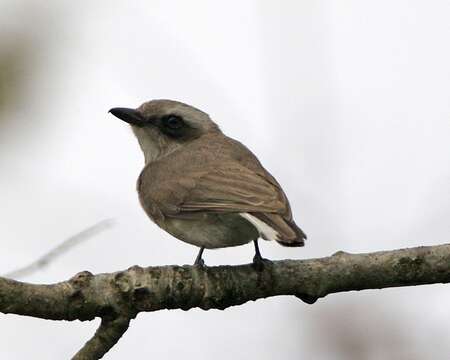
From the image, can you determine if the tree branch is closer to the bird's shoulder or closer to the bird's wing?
the bird's wing

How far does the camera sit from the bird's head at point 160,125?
737cm

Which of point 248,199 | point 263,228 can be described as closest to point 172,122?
point 248,199

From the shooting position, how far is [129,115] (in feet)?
24.1

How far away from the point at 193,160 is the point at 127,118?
0.94 meters

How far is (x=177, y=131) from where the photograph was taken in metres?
7.45

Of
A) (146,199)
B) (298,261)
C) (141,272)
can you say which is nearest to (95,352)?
(141,272)

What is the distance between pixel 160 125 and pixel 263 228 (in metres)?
2.76

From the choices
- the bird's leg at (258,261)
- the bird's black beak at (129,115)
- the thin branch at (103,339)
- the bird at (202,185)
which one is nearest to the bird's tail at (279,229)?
the bird at (202,185)

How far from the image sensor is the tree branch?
4016mm

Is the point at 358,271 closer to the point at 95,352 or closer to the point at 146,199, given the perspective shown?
the point at 95,352

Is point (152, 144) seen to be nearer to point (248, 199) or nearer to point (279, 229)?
point (248, 199)

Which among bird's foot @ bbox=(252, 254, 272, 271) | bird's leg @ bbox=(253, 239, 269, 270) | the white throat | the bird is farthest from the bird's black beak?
bird's foot @ bbox=(252, 254, 272, 271)

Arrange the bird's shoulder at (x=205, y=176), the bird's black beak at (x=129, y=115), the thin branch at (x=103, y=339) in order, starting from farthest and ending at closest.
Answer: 1. the bird's black beak at (x=129, y=115)
2. the bird's shoulder at (x=205, y=176)
3. the thin branch at (x=103, y=339)

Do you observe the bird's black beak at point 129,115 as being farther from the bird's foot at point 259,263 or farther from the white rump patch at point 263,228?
the bird's foot at point 259,263
